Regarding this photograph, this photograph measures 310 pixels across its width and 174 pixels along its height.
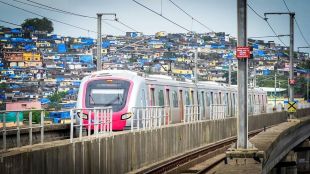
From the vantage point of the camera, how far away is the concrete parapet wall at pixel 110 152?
39.6 ft

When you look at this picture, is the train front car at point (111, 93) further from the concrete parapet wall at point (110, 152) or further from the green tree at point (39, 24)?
the green tree at point (39, 24)

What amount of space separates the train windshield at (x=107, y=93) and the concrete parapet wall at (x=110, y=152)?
7.69 feet

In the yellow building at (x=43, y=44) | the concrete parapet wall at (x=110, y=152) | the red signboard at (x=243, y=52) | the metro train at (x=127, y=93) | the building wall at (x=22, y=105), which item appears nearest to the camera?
the concrete parapet wall at (x=110, y=152)

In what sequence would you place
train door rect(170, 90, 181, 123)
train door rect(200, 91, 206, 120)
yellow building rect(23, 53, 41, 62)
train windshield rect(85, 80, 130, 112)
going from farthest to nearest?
yellow building rect(23, 53, 41, 62) < train door rect(200, 91, 206, 120) < train door rect(170, 90, 181, 123) < train windshield rect(85, 80, 130, 112)

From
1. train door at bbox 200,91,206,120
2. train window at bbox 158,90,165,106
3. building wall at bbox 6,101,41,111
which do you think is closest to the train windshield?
building wall at bbox 6,101,41,111

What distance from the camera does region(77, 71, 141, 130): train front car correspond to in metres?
26.0

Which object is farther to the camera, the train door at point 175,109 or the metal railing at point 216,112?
the metal railing at point 216,112

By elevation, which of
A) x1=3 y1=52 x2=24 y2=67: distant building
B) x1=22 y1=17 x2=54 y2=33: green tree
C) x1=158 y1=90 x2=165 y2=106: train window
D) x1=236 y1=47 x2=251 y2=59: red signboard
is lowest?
x1=158 y1=90 x2=165 y2=106: train window

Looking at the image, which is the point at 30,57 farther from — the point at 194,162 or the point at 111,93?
the point at 194,162

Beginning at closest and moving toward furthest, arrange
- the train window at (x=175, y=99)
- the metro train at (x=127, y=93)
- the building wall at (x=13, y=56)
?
1. the metro train at (x=127, y=93)
2. the train window at (x=175, y=99)
3. the building wall at (x=13, y=56)

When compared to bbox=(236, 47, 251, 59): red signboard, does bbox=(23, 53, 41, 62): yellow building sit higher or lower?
higher

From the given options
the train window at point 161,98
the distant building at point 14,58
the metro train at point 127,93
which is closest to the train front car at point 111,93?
the metro train at point 127,93

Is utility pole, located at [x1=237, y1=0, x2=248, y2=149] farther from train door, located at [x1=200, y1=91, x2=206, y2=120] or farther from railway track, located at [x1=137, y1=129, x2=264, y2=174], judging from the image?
train door, located at [x1=200, y1=91, x2=206, y2=120]

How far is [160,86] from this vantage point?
3023 cm
